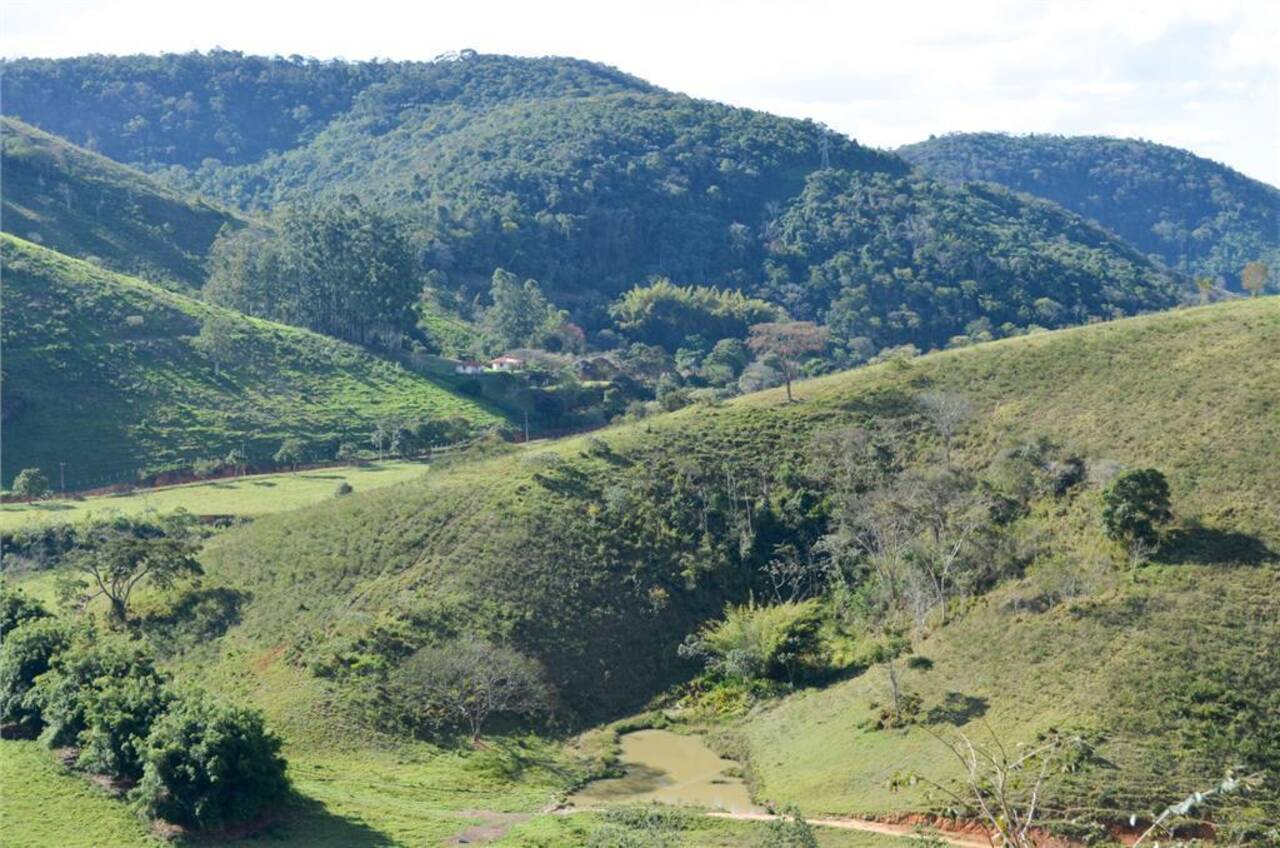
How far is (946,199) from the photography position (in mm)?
179250

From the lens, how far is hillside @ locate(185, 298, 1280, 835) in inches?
1721

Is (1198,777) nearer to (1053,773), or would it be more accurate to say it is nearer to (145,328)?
(1053,773)

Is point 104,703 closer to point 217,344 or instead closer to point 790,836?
point 790,836

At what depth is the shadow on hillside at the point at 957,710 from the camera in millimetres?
45219

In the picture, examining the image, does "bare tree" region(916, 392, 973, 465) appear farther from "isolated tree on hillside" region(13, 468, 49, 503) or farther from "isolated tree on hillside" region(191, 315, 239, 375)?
"isolated tree on hillside" region(191, 315, 239, 375)

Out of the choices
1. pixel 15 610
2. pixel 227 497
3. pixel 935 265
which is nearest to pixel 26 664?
pixel 15 610

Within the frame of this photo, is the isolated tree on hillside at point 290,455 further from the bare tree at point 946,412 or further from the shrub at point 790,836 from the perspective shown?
the shrub at point 790,836

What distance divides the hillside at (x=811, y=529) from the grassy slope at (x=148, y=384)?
23539mm

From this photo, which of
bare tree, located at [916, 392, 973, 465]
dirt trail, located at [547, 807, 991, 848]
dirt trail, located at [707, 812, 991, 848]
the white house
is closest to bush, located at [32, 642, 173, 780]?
dirt trail, located at [547, 807, 991, 848]

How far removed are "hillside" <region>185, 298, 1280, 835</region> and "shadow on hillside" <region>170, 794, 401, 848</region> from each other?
27.2ft

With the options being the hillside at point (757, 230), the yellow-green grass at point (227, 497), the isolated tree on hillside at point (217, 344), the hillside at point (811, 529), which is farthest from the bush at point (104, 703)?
the hillside at point (757, 230)

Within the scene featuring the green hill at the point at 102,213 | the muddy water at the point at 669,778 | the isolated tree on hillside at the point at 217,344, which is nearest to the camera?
the muddy water at the point at 669,778

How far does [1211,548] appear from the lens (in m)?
49.9

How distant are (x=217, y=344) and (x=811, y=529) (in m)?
53.4
